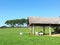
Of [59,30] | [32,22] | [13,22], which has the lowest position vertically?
[13,22]

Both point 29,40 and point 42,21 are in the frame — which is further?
point 42,21

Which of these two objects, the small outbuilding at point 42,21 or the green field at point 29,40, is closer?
the green field at point 29,40

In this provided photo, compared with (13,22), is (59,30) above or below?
above

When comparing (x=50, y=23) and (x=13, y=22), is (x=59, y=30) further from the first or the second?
(x=13, y=22)

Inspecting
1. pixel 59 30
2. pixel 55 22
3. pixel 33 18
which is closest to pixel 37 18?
pixel 33 18

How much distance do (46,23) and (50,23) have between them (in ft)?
2.29

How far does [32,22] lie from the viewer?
35625 mm

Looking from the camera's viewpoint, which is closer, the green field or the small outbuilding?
the green field

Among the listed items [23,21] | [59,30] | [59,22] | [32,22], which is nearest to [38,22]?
[32,22]

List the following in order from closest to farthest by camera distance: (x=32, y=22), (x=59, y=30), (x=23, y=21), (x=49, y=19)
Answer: (x=32, y=22), (x=49, y=19), (x=59, y=30), (x=23, y=21)

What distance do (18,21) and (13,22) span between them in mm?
3351

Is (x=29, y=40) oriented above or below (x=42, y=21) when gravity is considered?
below

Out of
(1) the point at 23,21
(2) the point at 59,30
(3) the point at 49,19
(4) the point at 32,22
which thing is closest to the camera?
(4) the point at 32,22

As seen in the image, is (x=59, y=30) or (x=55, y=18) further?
(x=59, y=30)
